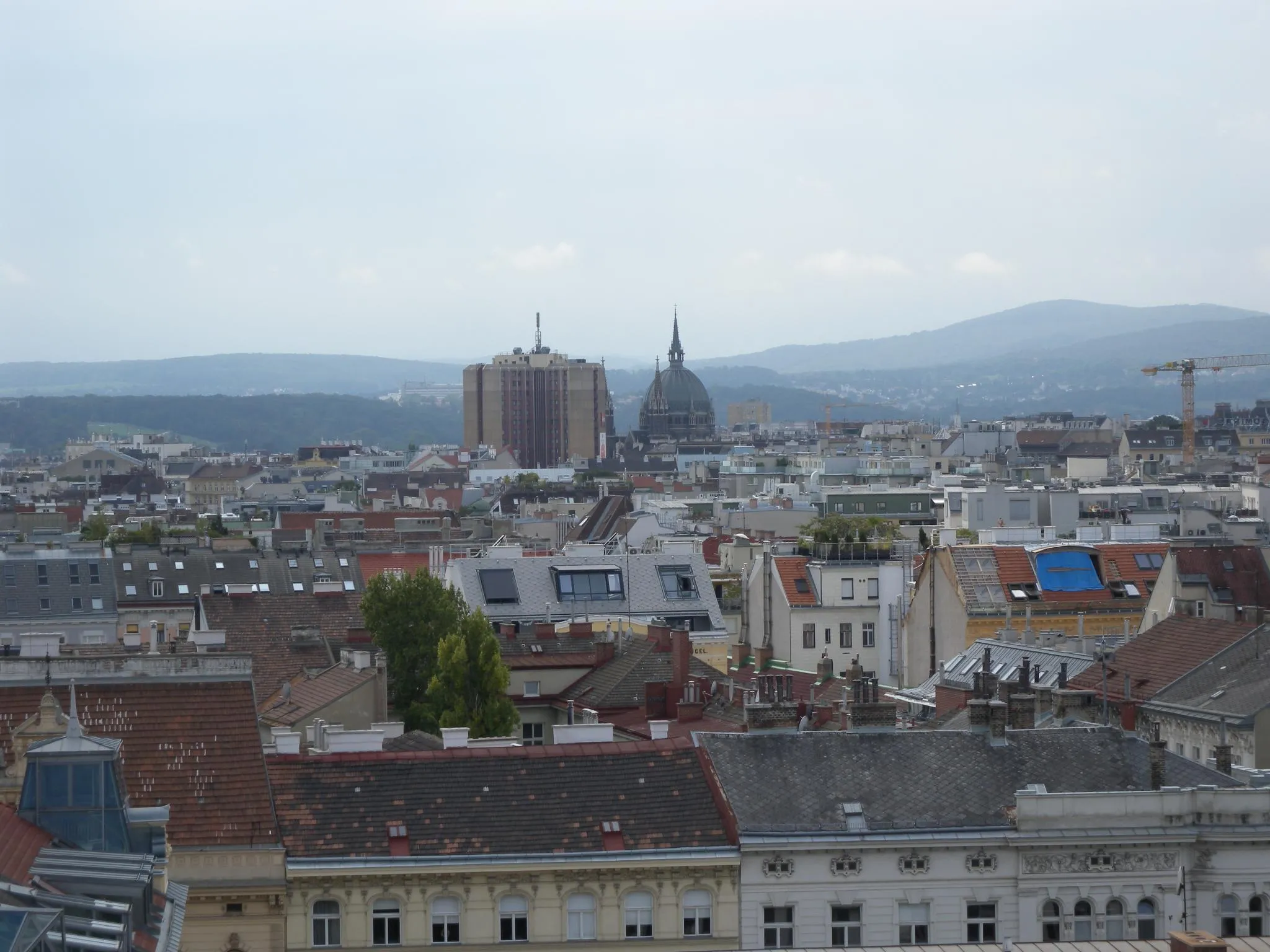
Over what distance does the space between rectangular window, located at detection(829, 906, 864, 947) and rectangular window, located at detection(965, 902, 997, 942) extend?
54.8 inches

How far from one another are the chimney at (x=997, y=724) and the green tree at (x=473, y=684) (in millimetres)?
16039

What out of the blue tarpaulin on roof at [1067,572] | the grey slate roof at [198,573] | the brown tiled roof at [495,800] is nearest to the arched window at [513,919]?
the brown tiled roof at [495,800]

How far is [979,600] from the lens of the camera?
6644 cm

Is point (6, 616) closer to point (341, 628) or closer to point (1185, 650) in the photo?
point (341, 628)

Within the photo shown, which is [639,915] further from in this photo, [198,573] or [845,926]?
[198,573]

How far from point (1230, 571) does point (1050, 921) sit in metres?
33.1

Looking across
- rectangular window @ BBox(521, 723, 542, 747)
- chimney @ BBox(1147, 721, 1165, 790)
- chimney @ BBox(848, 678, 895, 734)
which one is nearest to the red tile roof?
rectangular window @ BBox(521, 723, 542, 747)

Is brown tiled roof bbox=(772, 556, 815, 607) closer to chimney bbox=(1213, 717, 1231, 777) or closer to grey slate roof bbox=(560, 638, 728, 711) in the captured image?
grey slate roof bbox=(560, 638, 728, 711)

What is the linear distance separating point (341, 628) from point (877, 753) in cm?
3644

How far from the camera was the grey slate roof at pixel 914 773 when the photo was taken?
3375 cm

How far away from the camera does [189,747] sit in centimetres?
3209

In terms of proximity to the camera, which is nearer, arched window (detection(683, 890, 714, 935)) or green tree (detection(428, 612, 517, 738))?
arched window (detection(683, 890, 714, 935))

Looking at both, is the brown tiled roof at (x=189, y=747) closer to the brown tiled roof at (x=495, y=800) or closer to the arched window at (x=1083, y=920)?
the brown tiled roof at (x=495, y=800)

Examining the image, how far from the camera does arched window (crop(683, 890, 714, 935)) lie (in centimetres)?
3269
